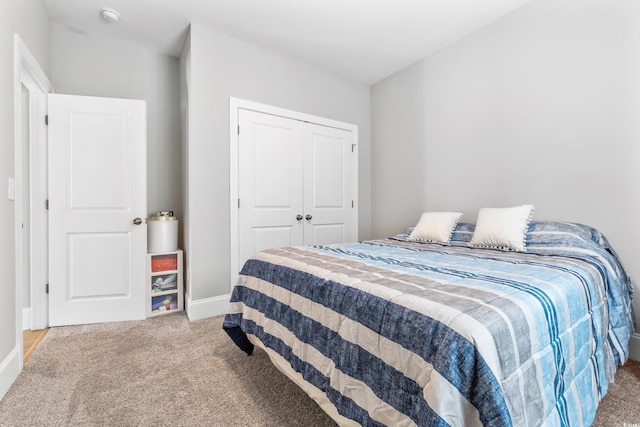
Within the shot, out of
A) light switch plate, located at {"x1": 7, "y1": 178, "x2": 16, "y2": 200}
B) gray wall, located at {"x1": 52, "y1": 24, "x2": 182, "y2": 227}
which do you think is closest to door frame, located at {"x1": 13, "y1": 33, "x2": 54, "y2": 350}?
light switch plate, located at {"x1": 7, "y1": 178, "x2": 16, "y2": 200}

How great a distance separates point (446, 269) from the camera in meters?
1.43

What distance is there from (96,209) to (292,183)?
183 cm

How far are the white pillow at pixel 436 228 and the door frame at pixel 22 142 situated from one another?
2.81 meters

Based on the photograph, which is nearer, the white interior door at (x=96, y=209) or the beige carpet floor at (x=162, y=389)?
the beige carpet floor at (x=162, y=389)

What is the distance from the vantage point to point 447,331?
0.84 metres

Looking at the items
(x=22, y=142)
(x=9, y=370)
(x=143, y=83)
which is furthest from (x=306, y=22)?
(x=9, y=370)

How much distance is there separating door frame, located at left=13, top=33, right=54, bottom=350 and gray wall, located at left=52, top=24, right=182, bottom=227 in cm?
32

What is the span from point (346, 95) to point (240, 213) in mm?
2040

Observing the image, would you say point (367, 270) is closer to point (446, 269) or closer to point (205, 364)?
point (446, 269)

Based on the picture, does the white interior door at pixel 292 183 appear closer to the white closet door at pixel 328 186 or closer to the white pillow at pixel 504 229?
the white closet door at pixel 328 186

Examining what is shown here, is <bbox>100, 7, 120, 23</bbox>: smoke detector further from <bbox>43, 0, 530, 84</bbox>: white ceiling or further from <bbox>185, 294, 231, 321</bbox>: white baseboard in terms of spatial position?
<bbox>185, 294, 231, 321</bbox>: white baseboard

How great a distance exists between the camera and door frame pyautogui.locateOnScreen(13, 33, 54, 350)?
1846 mm

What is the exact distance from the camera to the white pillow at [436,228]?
2541mm

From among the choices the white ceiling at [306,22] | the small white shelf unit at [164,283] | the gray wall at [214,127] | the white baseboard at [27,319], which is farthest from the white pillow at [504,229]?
the white baseboard at [27,319]
